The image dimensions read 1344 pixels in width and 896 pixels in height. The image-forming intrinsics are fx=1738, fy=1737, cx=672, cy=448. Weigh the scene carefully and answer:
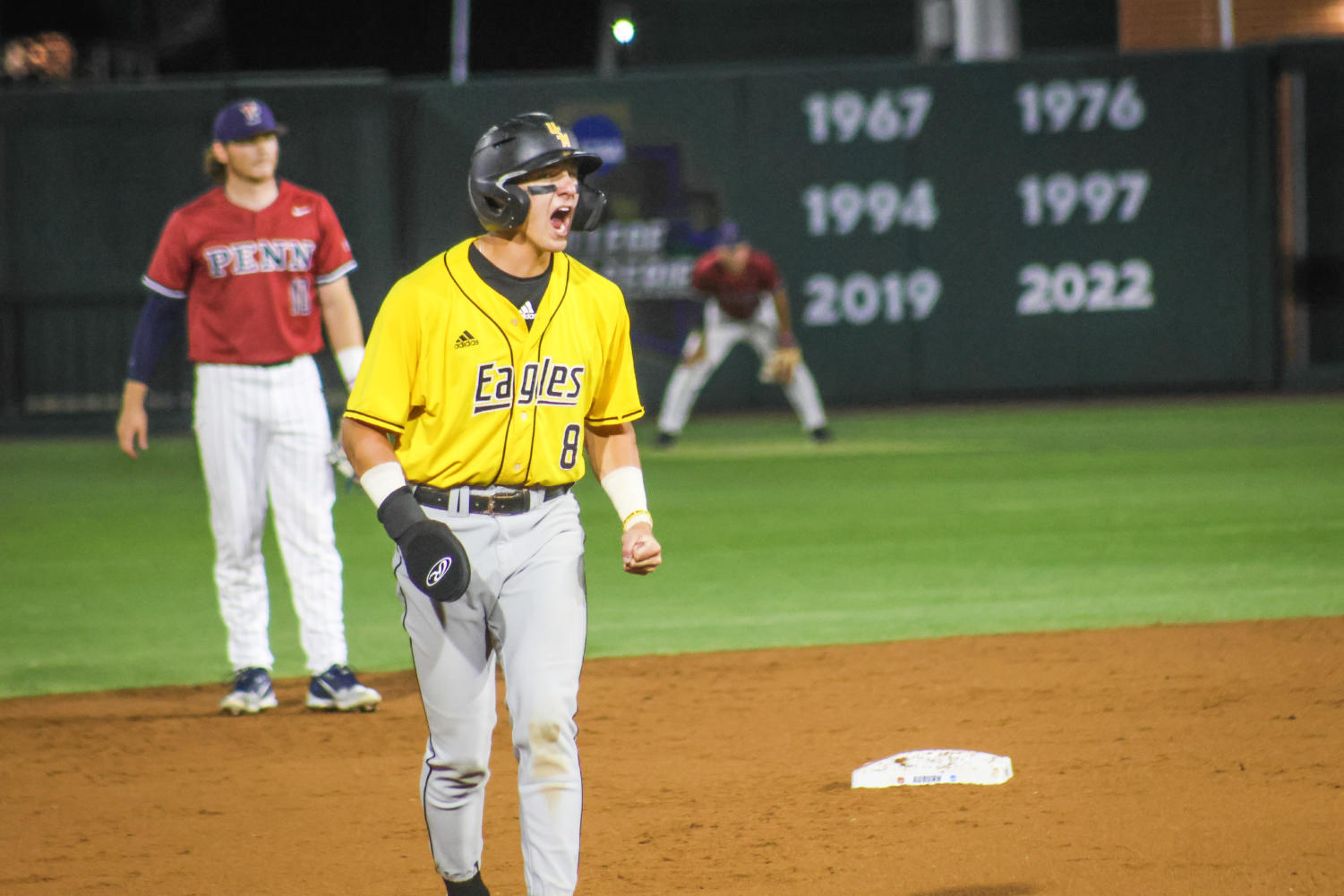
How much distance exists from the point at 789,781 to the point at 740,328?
11.3 metres

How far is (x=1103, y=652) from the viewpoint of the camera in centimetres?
770

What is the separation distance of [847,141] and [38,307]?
985 cm

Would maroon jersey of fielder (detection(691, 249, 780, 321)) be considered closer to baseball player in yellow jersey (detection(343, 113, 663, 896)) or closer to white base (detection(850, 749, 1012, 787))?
white base (detection(850, 749, 1012, 787))

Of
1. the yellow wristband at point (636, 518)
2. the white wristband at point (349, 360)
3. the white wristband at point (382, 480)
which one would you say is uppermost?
the white wristband at point (349, 360)

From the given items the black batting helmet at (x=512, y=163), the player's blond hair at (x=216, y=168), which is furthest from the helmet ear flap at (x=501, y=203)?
the player's blond hair at (x=216, y=168)

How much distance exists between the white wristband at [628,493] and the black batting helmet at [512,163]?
64 centimetres

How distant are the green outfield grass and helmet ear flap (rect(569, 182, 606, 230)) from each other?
4259 millimetres

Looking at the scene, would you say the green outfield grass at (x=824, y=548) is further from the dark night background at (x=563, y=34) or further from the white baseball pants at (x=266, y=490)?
the dark night background at (x=563, y=34)

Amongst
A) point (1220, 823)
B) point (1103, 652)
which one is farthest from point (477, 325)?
point (1103, 652)

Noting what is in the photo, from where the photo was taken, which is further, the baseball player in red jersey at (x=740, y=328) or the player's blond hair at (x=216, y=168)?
the baseball player in red jersey at (x=740, y=328)

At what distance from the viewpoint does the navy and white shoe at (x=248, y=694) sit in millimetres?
6906

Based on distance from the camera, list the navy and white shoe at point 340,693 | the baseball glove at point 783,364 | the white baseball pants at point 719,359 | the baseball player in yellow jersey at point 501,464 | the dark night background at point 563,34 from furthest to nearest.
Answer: the dark night background at point 563,34 < the white baseball pants at point 719,359 < the baseball glove at point 783,364 < the navy and white shoe at point 340,693 < the baseball player in yellow jersey at point 501,464

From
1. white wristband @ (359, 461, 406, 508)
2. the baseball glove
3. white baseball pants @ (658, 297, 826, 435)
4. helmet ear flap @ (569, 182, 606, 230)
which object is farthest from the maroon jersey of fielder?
white wristband @ (359, 461, 406, 508)

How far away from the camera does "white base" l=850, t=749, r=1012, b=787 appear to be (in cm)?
566
